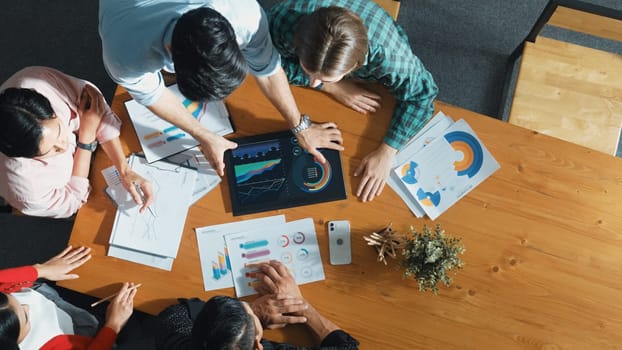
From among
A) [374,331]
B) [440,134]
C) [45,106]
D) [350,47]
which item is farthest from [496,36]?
[45,106]

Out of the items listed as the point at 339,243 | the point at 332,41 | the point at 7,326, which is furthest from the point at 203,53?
the point at 7,326

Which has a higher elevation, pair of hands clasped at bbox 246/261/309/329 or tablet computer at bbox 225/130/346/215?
tablet computer at bbox 225/130/346/215

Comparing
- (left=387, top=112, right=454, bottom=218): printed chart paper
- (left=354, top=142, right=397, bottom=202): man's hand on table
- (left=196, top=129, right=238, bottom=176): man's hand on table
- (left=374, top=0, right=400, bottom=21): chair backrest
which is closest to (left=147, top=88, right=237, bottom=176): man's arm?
(left=196, top=129, right=238, bottom=176): man's hand on table

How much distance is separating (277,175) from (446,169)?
21.3 inches

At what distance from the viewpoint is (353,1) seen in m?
1.35

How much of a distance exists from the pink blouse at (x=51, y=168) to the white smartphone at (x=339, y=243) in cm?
75

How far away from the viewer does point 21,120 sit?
1243 mm

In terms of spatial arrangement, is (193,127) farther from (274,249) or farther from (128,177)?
(274,249)

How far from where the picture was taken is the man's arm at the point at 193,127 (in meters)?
1.35

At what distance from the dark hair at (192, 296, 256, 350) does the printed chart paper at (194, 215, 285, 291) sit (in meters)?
0.16

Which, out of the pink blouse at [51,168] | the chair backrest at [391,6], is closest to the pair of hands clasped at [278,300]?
the pink blouse at [51,168]

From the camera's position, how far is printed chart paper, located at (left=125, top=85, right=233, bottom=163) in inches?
57.9

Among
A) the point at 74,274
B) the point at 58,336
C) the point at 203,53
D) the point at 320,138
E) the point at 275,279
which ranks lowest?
the point at 58,336

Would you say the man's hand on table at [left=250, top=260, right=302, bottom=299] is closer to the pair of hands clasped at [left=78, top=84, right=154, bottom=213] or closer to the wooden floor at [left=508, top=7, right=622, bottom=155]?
the pair of hands clasped at [left=78, top=84, right=154, bottom=213]
